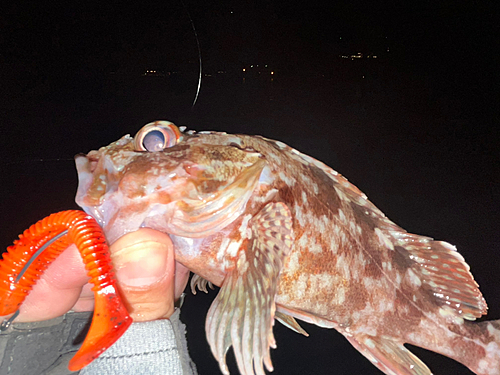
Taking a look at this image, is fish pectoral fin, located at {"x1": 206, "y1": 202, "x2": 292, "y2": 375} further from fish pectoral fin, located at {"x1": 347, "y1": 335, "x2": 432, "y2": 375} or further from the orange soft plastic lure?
fish pectoral fin, located at {"x1": 347, "y1": 335, "x2": 432, "y2": 375}

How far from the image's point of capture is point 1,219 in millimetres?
1752

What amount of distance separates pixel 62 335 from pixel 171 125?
0.71m

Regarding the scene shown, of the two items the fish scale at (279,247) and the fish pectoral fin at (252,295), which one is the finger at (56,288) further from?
the fish pectoral fin at (252,295)

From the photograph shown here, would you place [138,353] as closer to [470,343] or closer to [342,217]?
[342,217]

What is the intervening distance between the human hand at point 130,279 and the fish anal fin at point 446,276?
0.81 m

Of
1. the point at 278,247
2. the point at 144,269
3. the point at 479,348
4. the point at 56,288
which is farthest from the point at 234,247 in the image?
the point at 479,348

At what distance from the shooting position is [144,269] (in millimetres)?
653

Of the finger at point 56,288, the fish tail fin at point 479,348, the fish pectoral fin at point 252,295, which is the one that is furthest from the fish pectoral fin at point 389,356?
the finger at point 56,288

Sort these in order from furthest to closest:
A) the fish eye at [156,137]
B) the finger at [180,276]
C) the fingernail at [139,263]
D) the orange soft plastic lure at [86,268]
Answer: the finger at [180,276] < the fish eye at [156,137] < the fingernail at [139,263] < the orange soft plastic lure at [86,268]

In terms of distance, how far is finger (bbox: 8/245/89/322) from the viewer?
2.19 ft

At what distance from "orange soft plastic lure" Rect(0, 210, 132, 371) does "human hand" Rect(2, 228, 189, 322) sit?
4cm

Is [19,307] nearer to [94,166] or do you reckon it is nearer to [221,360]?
[94,166]

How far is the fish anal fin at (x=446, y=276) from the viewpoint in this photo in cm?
96

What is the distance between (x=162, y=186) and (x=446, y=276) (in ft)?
3.21
